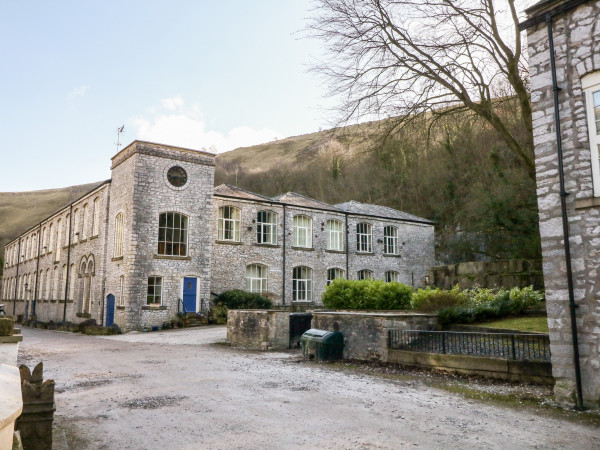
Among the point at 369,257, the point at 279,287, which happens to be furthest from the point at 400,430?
the point at 369,257

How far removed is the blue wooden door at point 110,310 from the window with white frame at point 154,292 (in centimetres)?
251

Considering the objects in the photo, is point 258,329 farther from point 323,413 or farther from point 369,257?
point 369,257

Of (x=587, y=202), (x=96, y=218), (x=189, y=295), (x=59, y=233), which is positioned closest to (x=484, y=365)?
(x=587, y=202)

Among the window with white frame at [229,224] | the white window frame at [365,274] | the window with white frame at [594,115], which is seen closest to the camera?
the window with white frame at [594,115]

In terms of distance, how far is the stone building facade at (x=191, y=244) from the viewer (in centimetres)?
2325

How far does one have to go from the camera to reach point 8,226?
106500 mm

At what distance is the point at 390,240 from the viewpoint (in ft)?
109

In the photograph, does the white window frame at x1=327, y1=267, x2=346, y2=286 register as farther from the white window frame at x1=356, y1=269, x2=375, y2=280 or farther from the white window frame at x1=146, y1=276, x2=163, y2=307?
the white window frame at x1=146, y1=276, x2=163, y2=307

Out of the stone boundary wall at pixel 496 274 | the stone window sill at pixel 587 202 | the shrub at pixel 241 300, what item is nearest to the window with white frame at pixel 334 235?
the shrub at pixel 241 300

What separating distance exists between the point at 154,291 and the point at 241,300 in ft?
14.5

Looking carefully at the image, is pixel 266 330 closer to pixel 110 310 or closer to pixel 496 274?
pixel 496 274

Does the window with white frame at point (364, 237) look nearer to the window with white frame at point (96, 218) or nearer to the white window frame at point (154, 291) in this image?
the white window frame at point (154, 291)

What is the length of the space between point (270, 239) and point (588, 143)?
2230 cm

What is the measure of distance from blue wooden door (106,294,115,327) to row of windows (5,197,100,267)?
4617 mm
